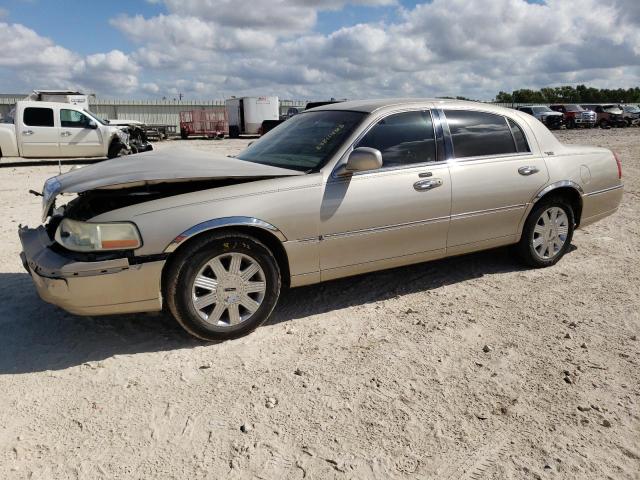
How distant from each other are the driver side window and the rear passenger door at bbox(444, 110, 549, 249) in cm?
1419

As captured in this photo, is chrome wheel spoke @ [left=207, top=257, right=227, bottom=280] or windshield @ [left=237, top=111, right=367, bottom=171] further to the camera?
windshield @ [left=237, top=111, right=367, bottom=171]

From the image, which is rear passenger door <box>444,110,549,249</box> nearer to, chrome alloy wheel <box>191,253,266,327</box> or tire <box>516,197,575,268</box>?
tire <box>516,197,575,268</box>

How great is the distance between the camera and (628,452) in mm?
2512

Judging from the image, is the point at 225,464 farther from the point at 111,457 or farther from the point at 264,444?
the point at 111,457

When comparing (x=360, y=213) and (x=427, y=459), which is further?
(x=360, y=213)

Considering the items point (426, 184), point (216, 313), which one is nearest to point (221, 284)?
point (216, 313)

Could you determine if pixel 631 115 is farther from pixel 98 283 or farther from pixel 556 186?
pixel 98 283

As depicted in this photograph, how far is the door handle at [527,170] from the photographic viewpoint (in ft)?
15.6

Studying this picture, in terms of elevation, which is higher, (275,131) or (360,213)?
(275,131)

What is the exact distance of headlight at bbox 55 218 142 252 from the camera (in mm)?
3242

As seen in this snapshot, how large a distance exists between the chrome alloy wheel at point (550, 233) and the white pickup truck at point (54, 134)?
13.8 m

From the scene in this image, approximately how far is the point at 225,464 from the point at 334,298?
214cm

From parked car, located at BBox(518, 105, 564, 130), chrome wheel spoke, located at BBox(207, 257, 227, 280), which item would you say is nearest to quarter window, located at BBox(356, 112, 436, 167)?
chrome wheel spoke, located at BBox(207, 257, 227, 280)

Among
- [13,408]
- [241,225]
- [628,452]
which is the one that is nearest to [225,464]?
[13,408]
